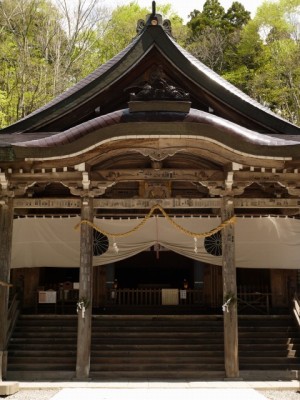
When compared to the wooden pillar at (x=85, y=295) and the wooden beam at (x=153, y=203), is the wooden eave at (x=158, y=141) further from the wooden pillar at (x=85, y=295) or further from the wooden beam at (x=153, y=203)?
the wooden pillar at (x=85, y=295)

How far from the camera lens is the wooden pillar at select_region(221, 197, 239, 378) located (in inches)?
309

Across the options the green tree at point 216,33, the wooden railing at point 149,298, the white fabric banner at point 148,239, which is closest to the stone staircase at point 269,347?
the white fabric banner at point 148,239

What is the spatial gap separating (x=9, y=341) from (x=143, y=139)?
5.04 m

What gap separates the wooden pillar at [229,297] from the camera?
7855 mm

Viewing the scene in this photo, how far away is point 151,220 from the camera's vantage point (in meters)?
10.5

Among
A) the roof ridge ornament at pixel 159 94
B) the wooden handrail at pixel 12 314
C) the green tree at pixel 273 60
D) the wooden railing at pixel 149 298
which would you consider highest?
the green tree at pixel 273 60

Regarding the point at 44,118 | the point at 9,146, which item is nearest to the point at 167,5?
the point at 44,118

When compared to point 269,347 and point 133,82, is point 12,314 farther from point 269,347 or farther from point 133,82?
point 133,82

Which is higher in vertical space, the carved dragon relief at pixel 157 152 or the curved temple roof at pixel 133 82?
the curved temple roof at pixel 133 82

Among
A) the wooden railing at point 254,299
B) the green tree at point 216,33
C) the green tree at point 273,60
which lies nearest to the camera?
the wooden railing at point 254,299

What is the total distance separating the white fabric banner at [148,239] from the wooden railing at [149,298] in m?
1.79

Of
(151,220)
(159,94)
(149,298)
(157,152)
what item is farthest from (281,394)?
(149,298)

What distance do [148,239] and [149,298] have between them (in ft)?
10.2

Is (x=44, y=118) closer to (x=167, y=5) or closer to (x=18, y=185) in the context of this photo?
(x=18, y=185)
